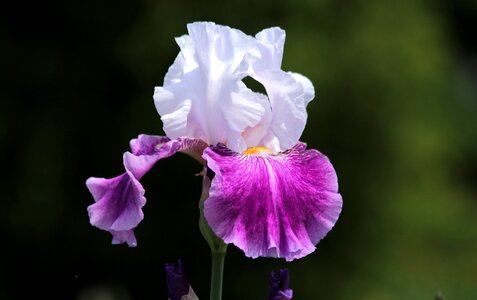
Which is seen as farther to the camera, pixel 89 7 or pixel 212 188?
pixel 89 7

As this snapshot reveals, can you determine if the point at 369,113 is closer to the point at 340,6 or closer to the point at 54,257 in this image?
the point at 340,6

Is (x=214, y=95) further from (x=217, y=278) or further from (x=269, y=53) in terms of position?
(x=217, y=278)

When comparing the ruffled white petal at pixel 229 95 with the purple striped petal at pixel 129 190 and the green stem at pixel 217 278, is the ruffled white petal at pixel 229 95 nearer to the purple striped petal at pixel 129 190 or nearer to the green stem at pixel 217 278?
the purple striped petal at pixel 129 190

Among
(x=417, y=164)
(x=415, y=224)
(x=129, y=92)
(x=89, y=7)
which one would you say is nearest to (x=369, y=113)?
(x=417, y=164)

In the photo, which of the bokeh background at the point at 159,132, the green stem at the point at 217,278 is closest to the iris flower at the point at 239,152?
the green stem at the point at 217,278

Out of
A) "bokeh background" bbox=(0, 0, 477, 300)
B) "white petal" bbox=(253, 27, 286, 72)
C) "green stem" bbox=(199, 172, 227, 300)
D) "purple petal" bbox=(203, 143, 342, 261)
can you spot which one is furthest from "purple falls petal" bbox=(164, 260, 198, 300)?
"bokeh background" bbox=(0, 0, 477, 300)

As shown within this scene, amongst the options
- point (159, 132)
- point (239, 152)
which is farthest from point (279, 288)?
point (159, 132)
